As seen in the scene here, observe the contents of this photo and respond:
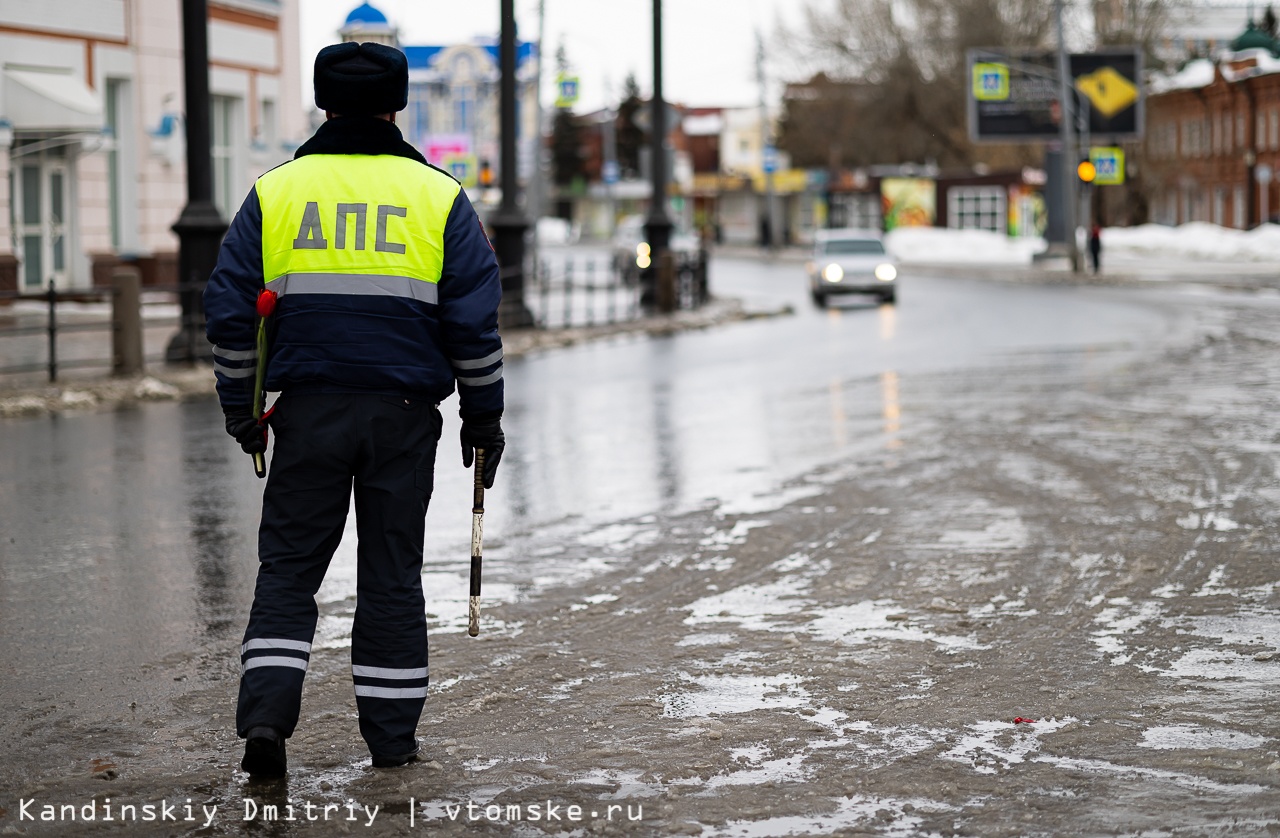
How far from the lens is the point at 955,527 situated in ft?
29.9

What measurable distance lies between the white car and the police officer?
101 ft

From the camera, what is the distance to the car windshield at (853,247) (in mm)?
36625

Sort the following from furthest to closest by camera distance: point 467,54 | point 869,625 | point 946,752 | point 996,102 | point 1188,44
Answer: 1. point 1188,44
2. point 467,54
3. point 996,102
4. point 869,625
5. point 946,752

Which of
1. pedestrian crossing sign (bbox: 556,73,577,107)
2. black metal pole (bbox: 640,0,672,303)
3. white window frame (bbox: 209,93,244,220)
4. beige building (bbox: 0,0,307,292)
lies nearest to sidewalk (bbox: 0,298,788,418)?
black metal pole (bbox: 640,0,672,303)

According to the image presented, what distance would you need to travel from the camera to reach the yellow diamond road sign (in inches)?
2359

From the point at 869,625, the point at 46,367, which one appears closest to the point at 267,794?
the point at 869,625

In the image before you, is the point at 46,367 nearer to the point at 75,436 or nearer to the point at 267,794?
the point at 75,436

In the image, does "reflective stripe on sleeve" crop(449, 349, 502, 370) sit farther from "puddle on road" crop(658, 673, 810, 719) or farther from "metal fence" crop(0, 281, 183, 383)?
"metal fence" crop(0, 281, 183, 383)

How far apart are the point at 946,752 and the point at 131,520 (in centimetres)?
580

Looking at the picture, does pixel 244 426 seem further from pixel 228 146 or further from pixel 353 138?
pixel 228 146

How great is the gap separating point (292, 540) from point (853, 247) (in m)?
32.5

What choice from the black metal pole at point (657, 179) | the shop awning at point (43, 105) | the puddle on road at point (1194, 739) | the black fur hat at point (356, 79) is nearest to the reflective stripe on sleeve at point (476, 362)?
the black fur hat at point (356, 79)

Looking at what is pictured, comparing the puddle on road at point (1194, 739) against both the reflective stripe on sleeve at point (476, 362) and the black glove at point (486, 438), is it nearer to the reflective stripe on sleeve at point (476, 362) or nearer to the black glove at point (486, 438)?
the black glove at point (486, 438)

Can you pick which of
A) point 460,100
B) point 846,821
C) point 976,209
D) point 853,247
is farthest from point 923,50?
point 846,821
